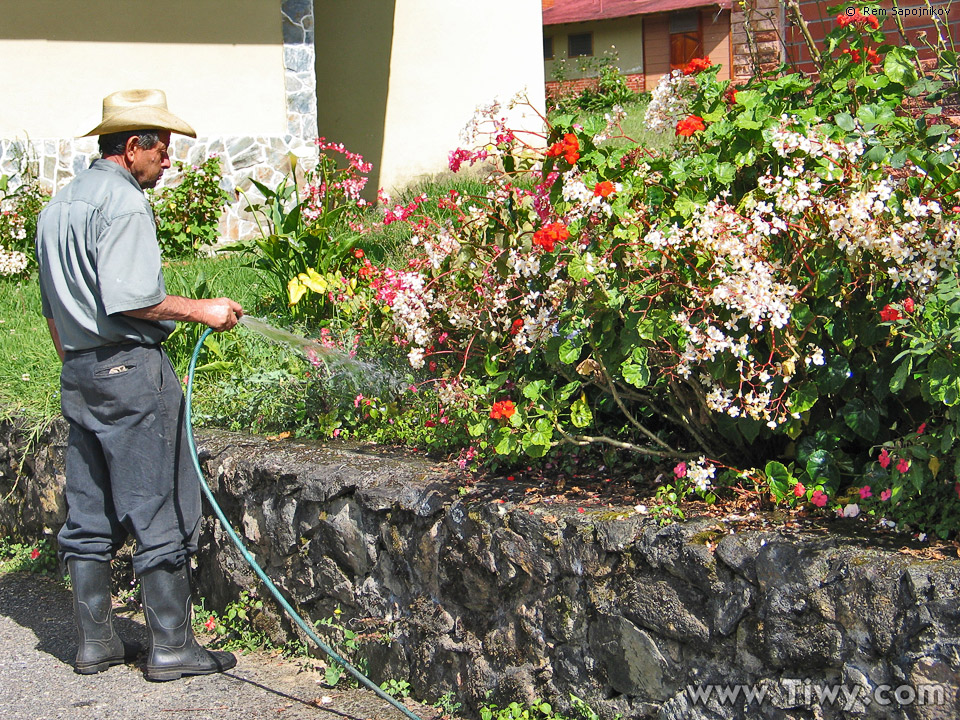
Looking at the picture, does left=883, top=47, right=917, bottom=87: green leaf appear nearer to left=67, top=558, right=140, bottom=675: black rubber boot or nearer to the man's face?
the man's face

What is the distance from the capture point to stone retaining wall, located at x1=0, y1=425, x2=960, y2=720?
239cm

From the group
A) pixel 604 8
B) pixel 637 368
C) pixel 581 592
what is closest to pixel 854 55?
pixel 637 368

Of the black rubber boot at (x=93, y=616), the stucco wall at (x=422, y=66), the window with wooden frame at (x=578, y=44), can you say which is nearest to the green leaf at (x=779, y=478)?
the black rubber boot at (x=93, y=616)

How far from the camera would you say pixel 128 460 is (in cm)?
352

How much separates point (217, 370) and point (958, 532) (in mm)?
3710

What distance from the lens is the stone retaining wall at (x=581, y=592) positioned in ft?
7.84

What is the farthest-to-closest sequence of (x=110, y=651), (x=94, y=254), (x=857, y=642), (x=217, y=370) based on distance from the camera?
(x=217, y=370)
(x=110, y=651)
(x=94, y=254)
(x=857, y=642)

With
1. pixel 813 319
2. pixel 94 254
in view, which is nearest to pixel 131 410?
pixel 94 254

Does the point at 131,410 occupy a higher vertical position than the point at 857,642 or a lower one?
higher

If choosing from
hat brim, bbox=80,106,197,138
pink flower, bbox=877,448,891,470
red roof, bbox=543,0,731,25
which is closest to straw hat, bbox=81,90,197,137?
hat brim, bbox=80,106,197,138

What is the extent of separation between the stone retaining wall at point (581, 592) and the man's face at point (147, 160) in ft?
3.79

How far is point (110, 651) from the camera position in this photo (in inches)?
146

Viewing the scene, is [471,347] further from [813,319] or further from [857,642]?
[857,642]

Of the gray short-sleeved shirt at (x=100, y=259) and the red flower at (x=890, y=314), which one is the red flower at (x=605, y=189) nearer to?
the red flower at (x=890, y=314)
